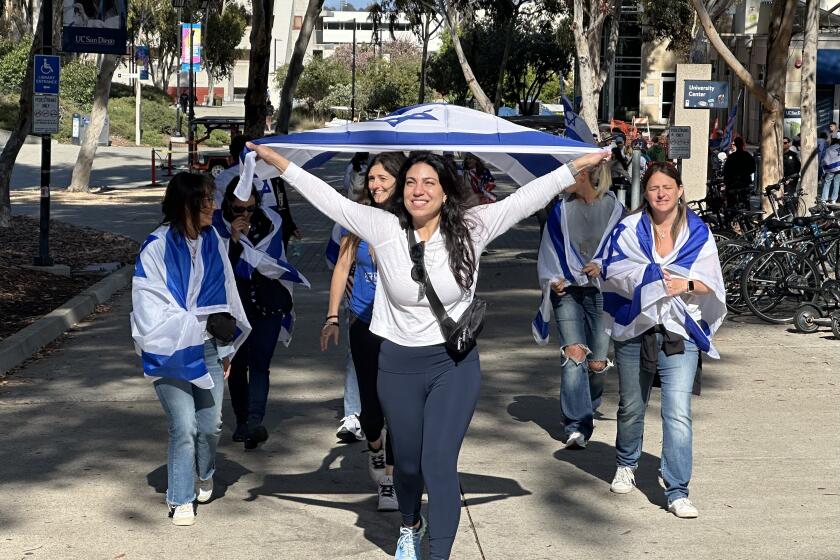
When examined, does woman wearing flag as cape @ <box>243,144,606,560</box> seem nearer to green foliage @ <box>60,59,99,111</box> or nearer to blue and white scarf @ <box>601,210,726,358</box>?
blue and white scarf @ <box>601,210,726,358</box>

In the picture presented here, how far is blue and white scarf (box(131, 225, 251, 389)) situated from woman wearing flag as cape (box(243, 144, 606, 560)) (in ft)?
3.77

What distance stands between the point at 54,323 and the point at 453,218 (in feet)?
24.5

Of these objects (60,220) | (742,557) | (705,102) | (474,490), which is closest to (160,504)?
(474,490)

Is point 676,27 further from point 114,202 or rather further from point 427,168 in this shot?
point 427,168

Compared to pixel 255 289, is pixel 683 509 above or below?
below

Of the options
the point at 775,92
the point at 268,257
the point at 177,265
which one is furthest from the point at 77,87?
the point at 177,265

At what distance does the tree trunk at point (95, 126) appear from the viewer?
27578 mm

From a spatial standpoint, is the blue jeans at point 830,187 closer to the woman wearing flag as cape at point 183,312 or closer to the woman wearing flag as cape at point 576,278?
the woman wearing flag as cape at point 576,278

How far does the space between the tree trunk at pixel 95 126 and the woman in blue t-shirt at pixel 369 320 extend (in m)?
21.6

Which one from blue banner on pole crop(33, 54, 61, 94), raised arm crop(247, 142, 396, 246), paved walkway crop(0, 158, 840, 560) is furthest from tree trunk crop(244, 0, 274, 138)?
raised arm crop(247, 142, 396, 246)

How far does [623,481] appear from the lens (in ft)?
22.2

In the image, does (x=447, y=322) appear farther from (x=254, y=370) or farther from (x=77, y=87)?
(x=77, y=87)

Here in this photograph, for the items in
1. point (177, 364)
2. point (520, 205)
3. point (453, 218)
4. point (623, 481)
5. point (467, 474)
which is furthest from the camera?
point (467, 474)

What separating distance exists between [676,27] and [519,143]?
57581 mm
